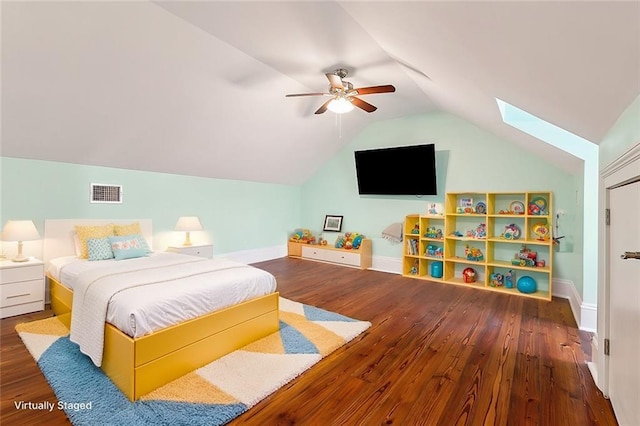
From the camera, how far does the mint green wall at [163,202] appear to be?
11.7ft

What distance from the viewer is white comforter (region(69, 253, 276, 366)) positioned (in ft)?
6.75

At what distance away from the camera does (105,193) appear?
420 cm

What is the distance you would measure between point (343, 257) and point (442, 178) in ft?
7.62

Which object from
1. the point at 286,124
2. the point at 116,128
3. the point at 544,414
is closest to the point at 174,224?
the point at 116,128

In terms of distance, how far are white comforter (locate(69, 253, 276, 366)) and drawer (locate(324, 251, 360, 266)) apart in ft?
10.1

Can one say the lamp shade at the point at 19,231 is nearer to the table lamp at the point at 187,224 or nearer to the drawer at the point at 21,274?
the drawer at the point at 21,274

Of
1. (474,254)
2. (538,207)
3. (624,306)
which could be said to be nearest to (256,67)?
(624,306)

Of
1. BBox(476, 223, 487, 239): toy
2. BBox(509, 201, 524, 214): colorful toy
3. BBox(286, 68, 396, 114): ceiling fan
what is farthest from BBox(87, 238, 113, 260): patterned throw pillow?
BBox(509, 201, 524, 214): colorful toy

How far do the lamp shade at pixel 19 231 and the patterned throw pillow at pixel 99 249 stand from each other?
1.65 feet

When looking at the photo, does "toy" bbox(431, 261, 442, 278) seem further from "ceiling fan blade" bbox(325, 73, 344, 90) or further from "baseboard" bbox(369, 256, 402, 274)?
"ceiling fan blade" bbox(325, 73, 344, 90)

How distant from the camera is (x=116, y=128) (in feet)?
11.9

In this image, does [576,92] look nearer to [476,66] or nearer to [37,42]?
[476,66]

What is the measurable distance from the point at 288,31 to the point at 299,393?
Result: 114 inches

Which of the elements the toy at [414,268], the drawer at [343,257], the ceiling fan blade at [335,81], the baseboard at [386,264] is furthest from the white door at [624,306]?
the drawer at [343,257]
